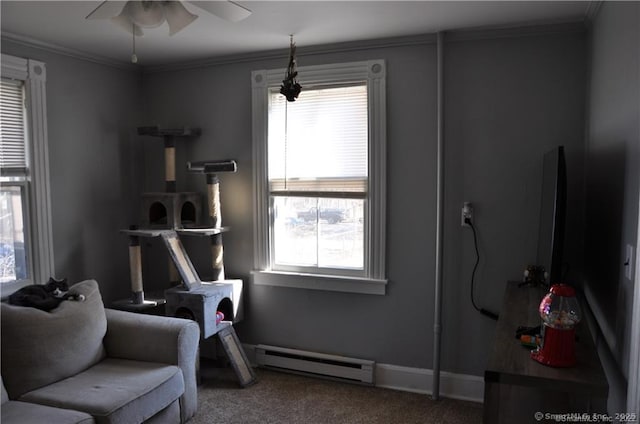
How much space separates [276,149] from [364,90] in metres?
0.76

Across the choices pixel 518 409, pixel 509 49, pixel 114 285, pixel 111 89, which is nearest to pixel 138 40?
pixel 111 89

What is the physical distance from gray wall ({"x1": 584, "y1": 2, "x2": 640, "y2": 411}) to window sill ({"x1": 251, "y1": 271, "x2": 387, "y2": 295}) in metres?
1.26

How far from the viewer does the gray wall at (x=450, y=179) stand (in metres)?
2.76

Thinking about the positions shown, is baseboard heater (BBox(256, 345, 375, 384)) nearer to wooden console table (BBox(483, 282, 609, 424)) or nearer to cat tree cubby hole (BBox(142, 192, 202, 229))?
cat tree cubby hole (BBox(142, 192, 202, 229))

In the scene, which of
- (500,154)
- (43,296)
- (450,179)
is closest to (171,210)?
(43,296)

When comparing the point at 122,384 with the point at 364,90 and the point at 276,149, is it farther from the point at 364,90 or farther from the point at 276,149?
the point at 364,90

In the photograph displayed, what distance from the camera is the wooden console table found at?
4.51ft

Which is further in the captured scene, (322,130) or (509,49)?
(322,130)

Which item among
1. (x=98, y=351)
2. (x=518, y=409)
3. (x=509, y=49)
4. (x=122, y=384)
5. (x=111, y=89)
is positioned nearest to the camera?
(x=518, y=409)

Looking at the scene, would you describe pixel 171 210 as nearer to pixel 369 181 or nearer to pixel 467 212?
pixel 369 181

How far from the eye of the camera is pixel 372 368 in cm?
318

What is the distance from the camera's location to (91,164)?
133 inches

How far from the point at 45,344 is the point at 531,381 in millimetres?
2202

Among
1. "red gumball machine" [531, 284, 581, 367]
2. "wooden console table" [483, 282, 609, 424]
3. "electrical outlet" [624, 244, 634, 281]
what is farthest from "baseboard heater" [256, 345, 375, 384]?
"electrical outlet" [624, 244, 634, 281]
